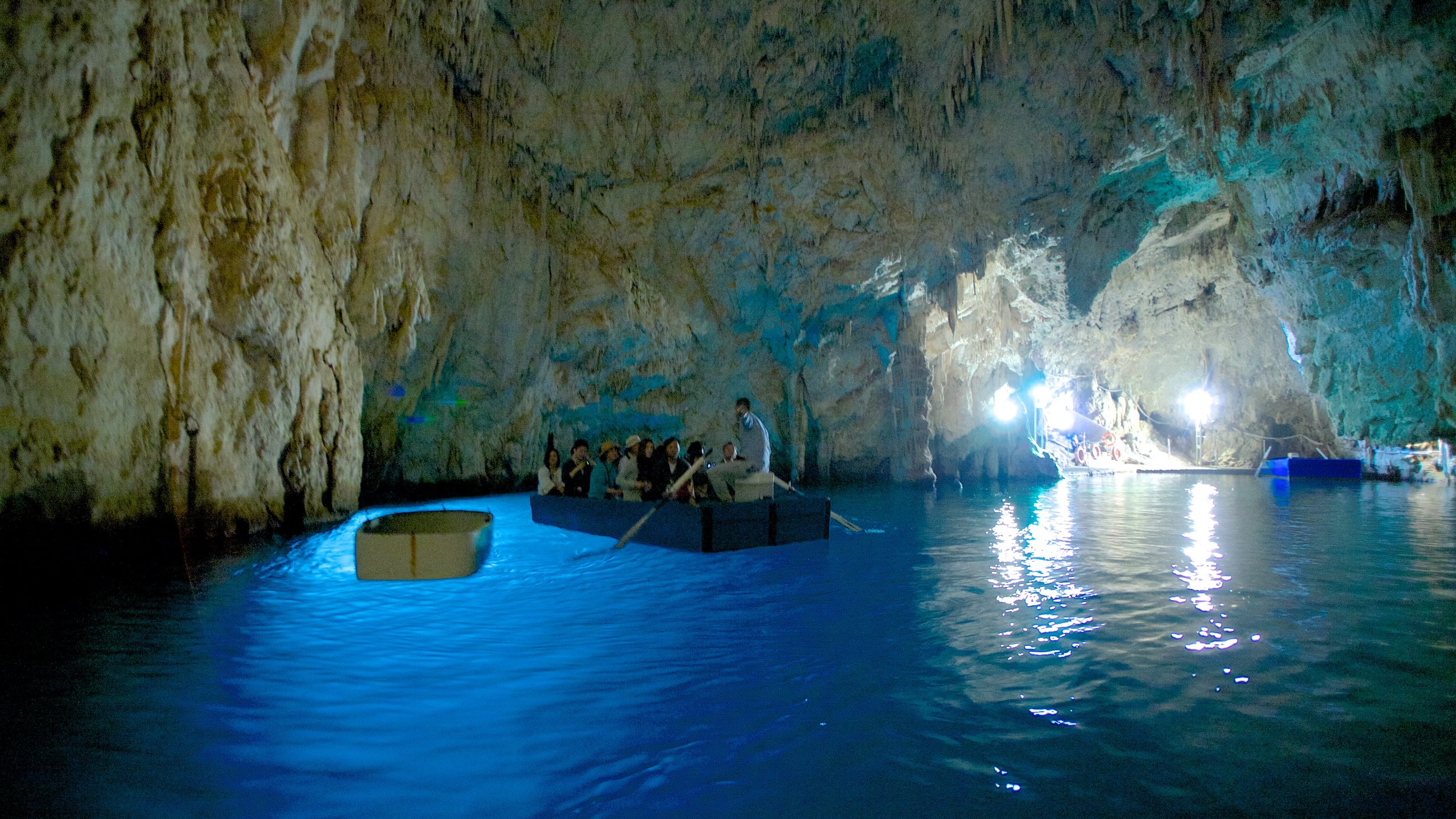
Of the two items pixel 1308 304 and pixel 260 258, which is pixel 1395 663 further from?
pixel 1308 304

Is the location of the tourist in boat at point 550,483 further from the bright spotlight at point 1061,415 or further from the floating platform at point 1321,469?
the bright spotlight at point 1061,415

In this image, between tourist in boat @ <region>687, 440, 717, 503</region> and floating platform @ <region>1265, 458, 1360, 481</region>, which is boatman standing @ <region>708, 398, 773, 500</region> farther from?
floating platform @ <region>1265, 458, 1360, 481</region>

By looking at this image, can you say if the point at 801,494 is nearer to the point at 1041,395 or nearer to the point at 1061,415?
the point at 1041,395

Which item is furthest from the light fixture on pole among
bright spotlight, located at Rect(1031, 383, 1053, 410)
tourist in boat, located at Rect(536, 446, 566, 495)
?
tourist in boat, located at Rect(536, 446, 566, 495)

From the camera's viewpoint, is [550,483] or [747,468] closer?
[747,468]

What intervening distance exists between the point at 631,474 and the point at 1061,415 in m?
31.4

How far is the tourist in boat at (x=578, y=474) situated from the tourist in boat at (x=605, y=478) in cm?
22

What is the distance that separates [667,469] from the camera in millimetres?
9930

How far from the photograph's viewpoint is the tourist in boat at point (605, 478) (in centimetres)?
1040

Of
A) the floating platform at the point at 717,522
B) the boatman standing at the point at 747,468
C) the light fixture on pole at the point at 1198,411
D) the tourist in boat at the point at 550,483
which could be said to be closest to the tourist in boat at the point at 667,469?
the floating platform at the point at 717,522

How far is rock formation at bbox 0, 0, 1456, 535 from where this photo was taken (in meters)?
7.66

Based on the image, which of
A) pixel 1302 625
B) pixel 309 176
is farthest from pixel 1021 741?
pixel 309 176

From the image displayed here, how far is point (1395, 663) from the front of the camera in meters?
4.00

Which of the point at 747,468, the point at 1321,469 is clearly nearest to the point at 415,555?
the point at 747,468
